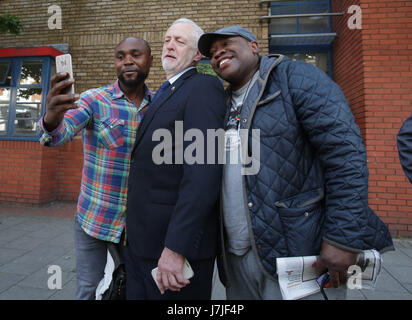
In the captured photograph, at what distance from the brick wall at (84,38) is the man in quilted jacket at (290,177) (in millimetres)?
4538

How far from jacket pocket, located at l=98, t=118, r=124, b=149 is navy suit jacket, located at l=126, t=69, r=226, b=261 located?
32 centimetres

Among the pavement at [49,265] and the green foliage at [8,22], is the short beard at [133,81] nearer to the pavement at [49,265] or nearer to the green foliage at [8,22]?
the pavement at [49,265]

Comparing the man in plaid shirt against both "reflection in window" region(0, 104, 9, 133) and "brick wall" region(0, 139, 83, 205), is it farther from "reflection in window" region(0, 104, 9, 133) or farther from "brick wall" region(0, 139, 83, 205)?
"reflection in window" region(0, 104, 9, 133)

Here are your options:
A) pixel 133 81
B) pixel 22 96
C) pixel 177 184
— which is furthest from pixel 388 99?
pixel 22 96

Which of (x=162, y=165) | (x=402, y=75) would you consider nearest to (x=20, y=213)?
(x=162, y=165)

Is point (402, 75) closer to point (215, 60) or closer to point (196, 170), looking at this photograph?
point (215, 60)

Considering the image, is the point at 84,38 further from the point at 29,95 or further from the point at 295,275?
the point at 295,275

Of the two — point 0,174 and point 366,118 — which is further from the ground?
point 366,118

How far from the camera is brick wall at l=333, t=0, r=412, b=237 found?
4078 mm

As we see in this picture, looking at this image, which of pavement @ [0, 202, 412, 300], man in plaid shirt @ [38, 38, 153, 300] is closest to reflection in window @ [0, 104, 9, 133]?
pavement @ [0, 202, 412, 300]

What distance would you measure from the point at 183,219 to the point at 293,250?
1.89 ft

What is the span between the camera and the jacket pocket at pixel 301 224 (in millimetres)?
1263

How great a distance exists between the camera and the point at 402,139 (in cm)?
140

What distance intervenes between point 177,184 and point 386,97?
169 inches
